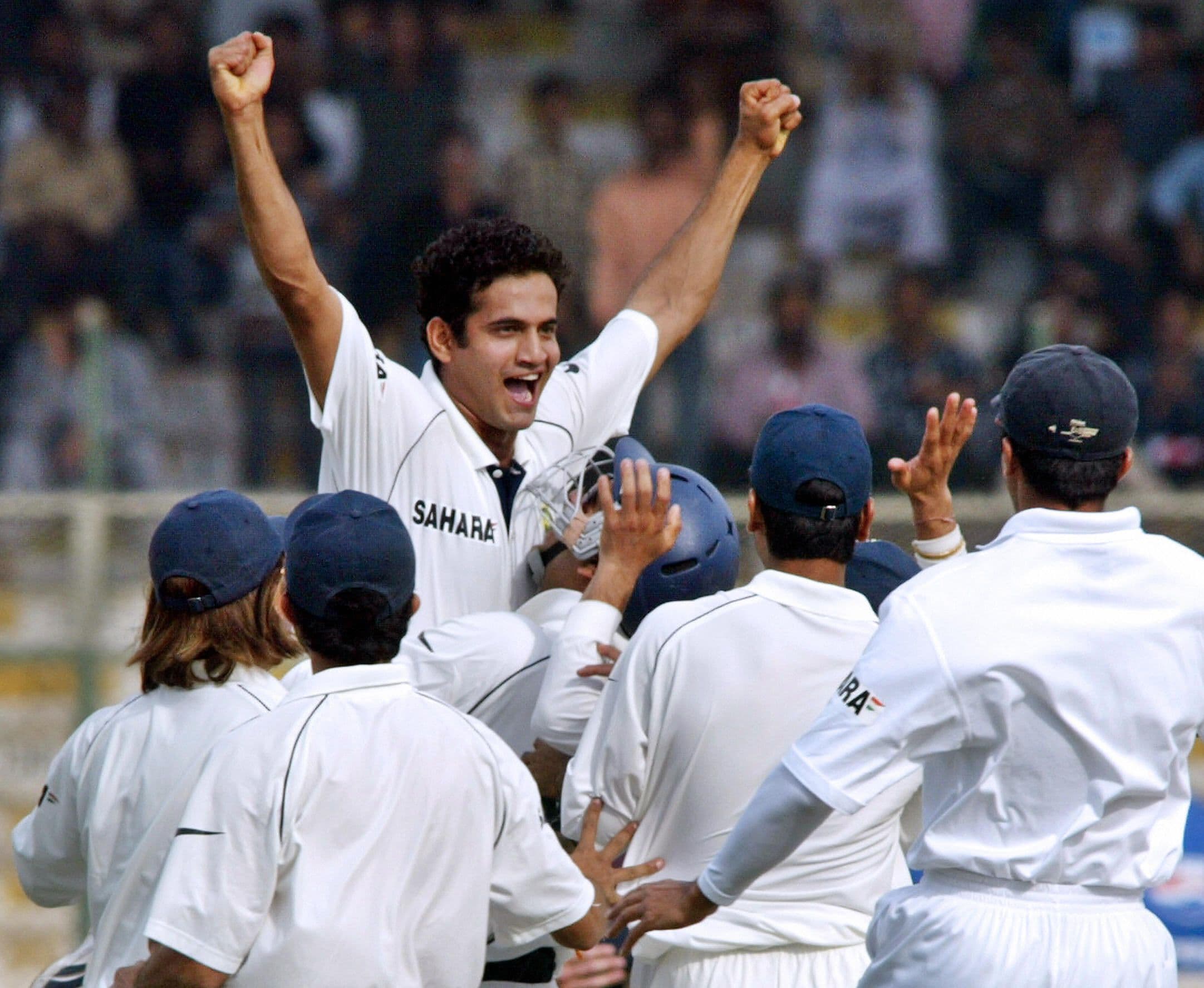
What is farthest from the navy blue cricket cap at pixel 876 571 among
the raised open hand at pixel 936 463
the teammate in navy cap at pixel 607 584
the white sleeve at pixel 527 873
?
the white sleeve at pixel 527 873

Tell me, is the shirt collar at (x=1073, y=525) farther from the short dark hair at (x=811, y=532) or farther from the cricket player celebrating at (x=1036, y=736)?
the short dark hair at (x=811, y=532)

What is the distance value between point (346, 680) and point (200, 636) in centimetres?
54

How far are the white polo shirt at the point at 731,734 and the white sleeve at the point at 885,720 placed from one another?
0.44 metres

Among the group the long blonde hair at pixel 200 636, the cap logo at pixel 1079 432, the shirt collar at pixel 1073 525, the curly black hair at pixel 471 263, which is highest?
the curly black hair at pixel 471 263

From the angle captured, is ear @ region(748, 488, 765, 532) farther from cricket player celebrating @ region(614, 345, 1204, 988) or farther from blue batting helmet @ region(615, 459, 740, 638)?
cricket player celebrating @ region(614, 345, 1204, 988)

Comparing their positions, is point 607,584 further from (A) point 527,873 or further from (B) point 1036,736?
(B) point 1036,736

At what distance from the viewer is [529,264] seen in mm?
3926

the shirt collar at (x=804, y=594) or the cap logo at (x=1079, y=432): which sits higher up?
the cap logo at (x=1079, y=432)

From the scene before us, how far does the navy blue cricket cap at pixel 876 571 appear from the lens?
3.95 meters

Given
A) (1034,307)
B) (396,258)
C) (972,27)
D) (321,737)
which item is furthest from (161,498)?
(972,27)

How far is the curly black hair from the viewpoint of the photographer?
3.89 meters

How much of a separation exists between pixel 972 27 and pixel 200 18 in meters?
5.01

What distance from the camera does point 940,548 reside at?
149 inches

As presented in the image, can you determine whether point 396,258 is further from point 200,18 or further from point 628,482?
point 628,482
